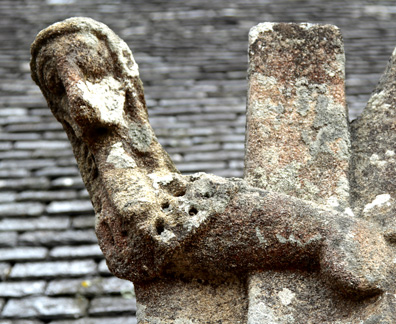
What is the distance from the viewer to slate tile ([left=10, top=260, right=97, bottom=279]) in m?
3.15

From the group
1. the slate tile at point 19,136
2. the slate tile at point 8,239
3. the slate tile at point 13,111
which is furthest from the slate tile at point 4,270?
the slate tile at point 13,111

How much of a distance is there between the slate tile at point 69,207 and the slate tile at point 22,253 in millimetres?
273

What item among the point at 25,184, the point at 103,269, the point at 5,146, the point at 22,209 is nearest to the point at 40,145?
the point at 5,146

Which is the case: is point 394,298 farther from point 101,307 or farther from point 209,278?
point 101,307

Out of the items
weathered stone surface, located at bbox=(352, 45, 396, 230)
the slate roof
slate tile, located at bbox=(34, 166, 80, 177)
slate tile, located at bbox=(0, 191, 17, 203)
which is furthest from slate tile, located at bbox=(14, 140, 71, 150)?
weathered stone surface, located at bbox=(352, 45, 396, 230)

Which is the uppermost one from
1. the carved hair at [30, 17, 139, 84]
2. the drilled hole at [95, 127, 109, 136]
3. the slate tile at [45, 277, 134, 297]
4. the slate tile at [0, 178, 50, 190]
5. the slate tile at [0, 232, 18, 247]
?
the carved hair at [30, 17, 139, 84]

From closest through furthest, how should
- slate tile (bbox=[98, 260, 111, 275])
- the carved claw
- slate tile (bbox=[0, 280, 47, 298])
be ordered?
1. the carved claw
2. slate tile (bbox=[0, 280, 47, 298])
3. slate tile (bbox=[98, 260, 111, 275])

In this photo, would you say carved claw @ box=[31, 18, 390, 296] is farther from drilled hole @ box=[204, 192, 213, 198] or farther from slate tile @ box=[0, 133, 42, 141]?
slate tile @ box=[0, 133, 42, 141]

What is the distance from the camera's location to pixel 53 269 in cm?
317

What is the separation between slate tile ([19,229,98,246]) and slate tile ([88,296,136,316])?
0.39 metres

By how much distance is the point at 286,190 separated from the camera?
144 centimetres

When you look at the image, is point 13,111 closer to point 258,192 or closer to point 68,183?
point 68,183

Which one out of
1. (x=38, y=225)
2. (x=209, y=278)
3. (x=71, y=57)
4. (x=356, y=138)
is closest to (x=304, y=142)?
(x=356, y=138)

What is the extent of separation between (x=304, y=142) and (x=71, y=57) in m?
0.54
